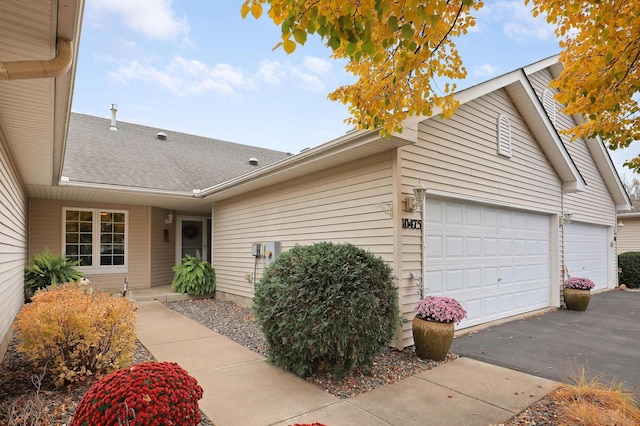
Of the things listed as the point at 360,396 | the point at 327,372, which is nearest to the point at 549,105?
the point at 327,372

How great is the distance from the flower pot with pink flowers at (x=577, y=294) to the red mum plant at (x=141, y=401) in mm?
8481

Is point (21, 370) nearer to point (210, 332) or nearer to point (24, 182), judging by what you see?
point (210, 332)

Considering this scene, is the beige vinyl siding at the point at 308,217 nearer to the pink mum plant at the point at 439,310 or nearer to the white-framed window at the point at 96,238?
the pink mum plant at the point at 439,310

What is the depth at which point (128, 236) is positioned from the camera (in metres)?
10.3

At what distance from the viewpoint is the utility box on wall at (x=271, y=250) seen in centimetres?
744

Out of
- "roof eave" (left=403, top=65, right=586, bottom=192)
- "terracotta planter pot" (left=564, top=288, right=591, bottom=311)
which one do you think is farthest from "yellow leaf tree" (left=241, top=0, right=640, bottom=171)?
"terracotta planter pot" (left=564, top=288, right=591, bottom=311)

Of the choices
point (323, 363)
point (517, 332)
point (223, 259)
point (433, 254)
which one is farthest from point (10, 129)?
point (517, 332)

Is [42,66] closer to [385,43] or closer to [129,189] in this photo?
[385,43]

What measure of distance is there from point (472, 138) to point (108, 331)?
612 centimetres

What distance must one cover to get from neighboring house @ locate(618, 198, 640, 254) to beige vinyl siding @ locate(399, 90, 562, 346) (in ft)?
28.8

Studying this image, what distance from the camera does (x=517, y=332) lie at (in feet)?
20.1

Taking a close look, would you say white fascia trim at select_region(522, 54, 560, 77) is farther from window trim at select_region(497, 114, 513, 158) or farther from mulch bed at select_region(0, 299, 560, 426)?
mulch bed at select_region(0, 299, 560, 426)

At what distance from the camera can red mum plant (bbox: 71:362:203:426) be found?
210 cm

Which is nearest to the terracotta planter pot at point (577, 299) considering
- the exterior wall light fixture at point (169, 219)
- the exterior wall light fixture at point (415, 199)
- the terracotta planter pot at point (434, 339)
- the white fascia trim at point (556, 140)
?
A: the white fascia trim at point (556, 140)
